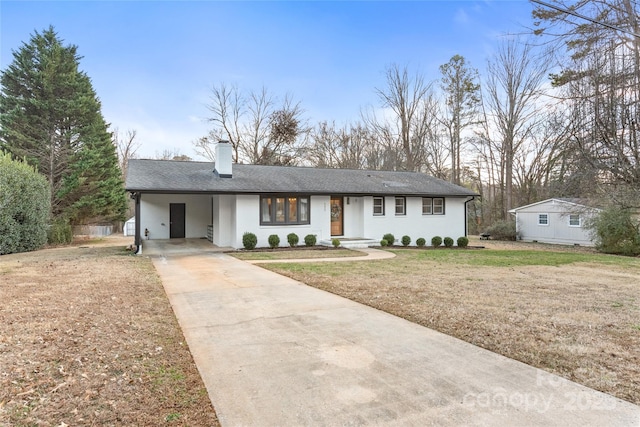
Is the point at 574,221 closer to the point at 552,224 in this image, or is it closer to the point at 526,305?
the point at 552,224

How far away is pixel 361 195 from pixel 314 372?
1259 centimetres

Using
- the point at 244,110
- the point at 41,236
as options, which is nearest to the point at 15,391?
the point at 41,236

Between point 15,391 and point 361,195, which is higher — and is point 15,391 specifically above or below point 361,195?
below

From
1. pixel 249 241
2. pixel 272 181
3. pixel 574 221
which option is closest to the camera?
pixel 249 241

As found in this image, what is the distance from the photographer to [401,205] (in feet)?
54.1

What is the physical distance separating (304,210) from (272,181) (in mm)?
1834

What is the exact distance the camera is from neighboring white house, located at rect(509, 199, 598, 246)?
19.7 meters

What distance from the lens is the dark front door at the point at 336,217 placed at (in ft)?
52.0

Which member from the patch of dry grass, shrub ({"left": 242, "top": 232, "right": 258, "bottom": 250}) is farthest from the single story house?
the patch of dry grass

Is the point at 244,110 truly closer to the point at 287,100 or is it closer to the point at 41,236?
the point at 287,100

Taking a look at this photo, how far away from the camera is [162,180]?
1338 cm

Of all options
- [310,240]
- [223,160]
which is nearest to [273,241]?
[310,240]

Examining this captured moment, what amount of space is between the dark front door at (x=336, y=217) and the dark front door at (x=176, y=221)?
793 cm

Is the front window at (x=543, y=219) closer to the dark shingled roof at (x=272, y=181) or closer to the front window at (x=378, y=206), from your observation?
the dark shingled roof at (x=272, y=181)
